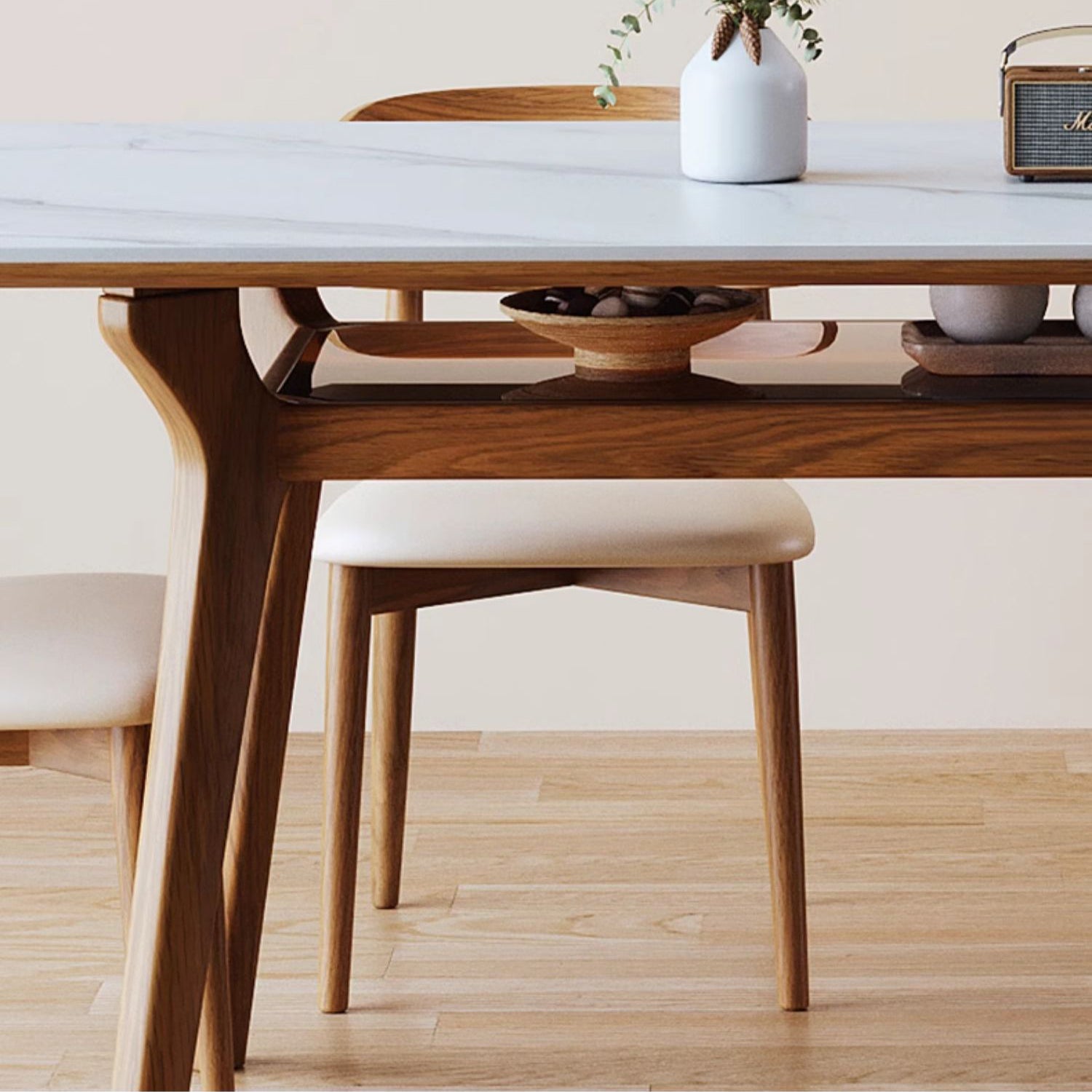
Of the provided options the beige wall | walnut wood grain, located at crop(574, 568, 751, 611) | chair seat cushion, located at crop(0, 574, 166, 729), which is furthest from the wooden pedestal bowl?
the beige wall

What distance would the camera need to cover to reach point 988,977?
194 centimetres

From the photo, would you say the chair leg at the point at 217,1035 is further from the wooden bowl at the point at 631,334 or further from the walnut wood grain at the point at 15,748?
the wooden bowl at the point at 631,334

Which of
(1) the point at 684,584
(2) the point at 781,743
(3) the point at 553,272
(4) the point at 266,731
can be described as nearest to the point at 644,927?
(2) the point at 781,743

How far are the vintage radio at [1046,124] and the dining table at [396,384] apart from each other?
0.02m

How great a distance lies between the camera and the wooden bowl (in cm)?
128

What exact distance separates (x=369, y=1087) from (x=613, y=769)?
0.86 meters

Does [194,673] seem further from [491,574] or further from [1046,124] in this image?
[1046,124]

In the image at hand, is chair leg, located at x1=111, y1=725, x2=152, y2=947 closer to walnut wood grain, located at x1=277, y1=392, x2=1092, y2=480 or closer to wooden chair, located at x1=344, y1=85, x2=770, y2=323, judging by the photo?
walnut wood grain, located at x1=277, y1=392, x2=1092, y2=480

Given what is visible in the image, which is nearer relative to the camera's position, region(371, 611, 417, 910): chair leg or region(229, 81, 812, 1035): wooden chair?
region(229, 81, 812, 1035): wooden chair

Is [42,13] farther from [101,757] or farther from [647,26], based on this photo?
[101,757]

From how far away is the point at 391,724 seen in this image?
2029 millimetres

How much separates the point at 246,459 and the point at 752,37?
476mm

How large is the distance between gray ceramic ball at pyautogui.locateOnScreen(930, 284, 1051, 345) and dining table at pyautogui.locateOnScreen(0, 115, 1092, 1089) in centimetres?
6

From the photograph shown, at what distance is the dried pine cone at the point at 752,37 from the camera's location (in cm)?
138
